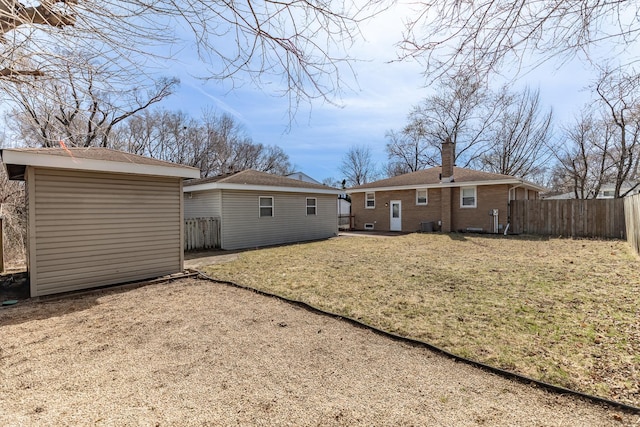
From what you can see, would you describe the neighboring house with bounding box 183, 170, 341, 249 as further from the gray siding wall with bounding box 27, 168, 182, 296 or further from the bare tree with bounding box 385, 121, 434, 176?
the bare tree with bounding box 385, 121, 434, 176

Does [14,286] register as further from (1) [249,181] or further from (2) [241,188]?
(1) [249,181]

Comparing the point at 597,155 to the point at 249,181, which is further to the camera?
the point at 597,155

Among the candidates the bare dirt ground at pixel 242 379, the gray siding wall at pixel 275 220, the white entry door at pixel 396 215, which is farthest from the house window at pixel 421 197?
the bare dirt ground at pixel 242 379

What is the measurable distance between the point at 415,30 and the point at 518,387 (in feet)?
10.5

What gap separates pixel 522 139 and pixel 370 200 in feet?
50.6

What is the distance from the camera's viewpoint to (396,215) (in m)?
19.3

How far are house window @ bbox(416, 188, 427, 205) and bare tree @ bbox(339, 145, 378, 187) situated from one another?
78.9 feet

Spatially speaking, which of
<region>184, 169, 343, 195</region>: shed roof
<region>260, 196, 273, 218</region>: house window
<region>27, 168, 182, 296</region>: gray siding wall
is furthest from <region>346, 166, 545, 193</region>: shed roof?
<region>27, 168, 182, 296</region>: gray siding wall

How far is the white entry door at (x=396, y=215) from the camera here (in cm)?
1908

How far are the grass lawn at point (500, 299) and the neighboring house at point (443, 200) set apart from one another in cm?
591

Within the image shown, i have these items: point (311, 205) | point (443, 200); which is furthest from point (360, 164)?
point (311, 205)

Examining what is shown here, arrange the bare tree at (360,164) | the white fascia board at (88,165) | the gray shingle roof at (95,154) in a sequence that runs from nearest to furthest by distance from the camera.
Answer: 1. the white fascia board at (88,165)
2. the gray shingle roof at (95,154)
3. the bare tree at (360,164)

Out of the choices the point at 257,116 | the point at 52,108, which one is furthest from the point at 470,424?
the point at 52,108

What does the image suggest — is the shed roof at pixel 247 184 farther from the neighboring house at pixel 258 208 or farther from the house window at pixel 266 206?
the house window at pixel 266 206
